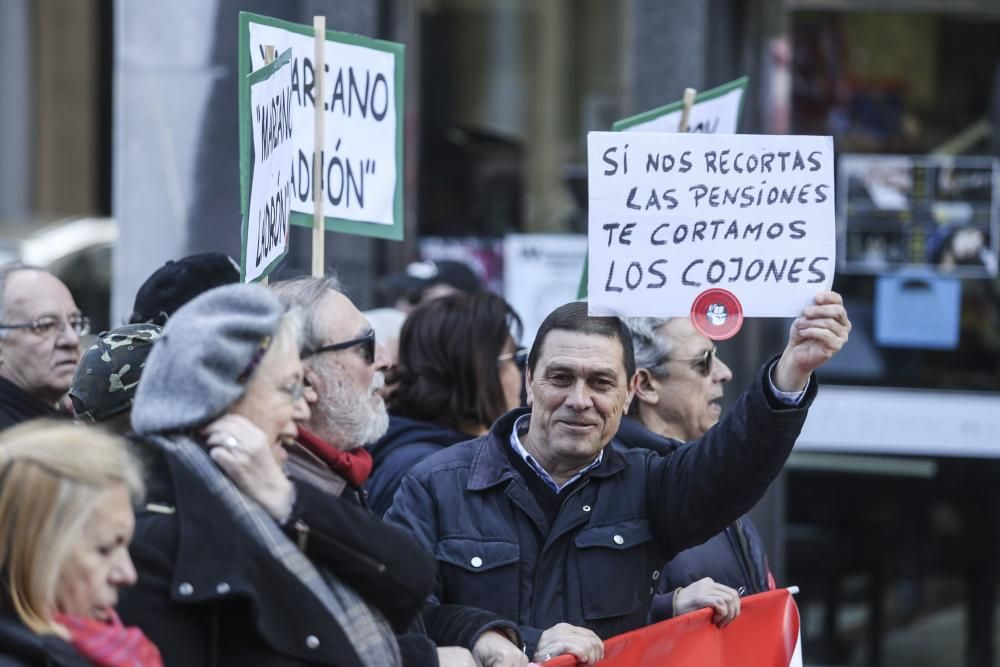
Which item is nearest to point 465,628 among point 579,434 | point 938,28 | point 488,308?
point 579,434

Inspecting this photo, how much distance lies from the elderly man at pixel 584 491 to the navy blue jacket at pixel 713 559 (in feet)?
1.20

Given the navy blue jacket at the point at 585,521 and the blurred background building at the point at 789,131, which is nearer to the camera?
the navy blue jacket at the point at 585,521

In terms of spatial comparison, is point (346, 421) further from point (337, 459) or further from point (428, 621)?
point (428, 621)

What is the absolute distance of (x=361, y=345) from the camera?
142 inches

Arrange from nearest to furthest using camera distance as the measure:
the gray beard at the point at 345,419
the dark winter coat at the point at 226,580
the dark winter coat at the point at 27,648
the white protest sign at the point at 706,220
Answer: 1. the dark winter coat at the point at 27,648
2. the dark winter coat at the point at 226,580
3. the gray beard at the point at 345,419
4. the white protest sign at the point at 706,220

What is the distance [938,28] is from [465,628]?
Answer: 536 cm

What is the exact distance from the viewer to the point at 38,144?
13258mm

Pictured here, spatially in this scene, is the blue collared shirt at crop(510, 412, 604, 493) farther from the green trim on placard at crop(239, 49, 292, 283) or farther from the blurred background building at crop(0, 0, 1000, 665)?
the blurred background building at crop(0, 0, 1000, 665)

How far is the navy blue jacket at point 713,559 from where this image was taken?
14.0ft

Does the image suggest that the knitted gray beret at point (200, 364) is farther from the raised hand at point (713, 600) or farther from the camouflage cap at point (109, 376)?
the raised hand at point (713, 600)

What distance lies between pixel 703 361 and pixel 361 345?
4.27 ft

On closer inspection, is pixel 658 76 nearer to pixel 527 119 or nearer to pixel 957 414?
pixel 527 119

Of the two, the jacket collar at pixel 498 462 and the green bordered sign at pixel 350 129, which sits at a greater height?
the green bordered sign at pixel 350 129

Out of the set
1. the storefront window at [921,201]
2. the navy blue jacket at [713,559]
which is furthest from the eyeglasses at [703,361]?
the storefront window at [921,201]
